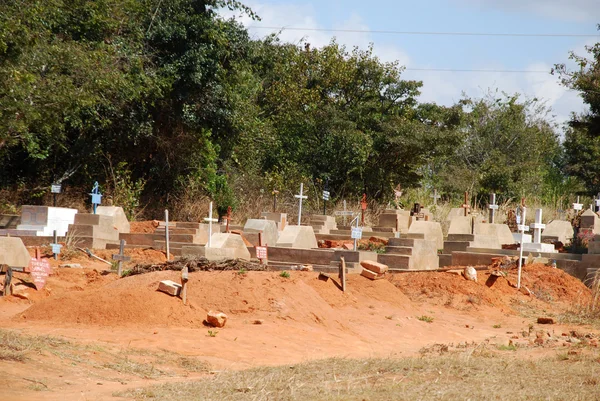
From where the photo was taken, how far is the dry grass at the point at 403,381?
24.5 feet

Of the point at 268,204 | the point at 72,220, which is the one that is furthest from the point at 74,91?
the point at 268,204

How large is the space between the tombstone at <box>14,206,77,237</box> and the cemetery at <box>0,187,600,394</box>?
3cm

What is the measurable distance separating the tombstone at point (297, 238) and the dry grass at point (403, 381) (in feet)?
33.3

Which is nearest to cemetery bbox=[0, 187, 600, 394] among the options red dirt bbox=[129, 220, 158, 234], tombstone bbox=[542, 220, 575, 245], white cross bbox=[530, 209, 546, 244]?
white cross bbox=[530, 209, 546, 244]

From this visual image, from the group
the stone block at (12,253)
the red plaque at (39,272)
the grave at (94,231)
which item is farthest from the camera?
the grave at (94,231)

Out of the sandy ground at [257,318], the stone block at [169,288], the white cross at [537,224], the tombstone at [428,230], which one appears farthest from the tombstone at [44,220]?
the white cross at [537,224]

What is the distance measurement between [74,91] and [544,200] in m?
27.6

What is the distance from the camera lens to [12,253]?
50.3ft

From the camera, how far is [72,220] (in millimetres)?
21891

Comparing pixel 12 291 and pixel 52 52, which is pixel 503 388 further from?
pixel 52 52

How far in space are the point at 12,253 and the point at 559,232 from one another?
1897cm

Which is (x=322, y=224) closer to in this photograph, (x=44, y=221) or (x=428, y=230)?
(x=428, y=230)

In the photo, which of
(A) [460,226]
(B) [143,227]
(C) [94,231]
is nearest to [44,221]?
(C) [94,231]

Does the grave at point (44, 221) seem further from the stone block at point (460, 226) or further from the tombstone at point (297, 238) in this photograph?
the stone block at point (460, 226)
